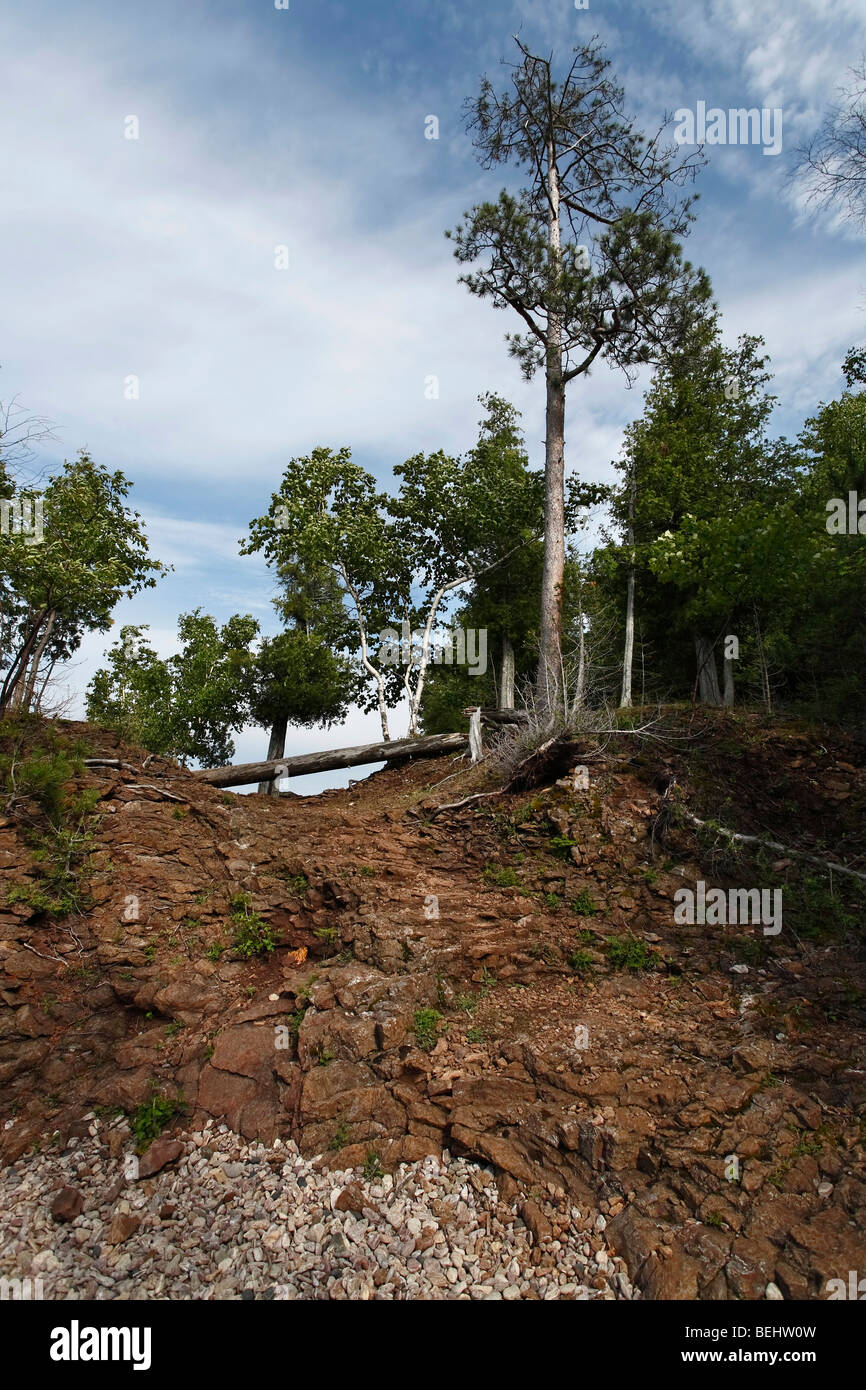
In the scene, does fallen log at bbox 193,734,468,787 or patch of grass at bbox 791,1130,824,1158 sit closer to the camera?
patch of grass at bbox 791,1130,824,1158

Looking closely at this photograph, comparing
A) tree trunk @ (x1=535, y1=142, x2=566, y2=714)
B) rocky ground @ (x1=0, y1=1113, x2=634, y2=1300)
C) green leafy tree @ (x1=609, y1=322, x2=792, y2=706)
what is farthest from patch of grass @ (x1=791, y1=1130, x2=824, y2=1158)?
green leafy tree @ (x1=609, y1=322, x2=792, y2=706)

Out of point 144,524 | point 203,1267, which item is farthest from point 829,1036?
point 144,524

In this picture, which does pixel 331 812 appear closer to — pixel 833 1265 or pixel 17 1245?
pixel 17 1245

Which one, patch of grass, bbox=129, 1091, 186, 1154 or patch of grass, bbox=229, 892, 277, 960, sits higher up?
patch of grass, bbox=229, 892, 277, 960

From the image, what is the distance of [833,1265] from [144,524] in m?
21.4

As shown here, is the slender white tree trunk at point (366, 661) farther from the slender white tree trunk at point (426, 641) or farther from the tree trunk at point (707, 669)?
the tree trunk at point (707, 669)

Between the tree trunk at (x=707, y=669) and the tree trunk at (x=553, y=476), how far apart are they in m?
7.69

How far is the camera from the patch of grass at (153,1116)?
5.43 m

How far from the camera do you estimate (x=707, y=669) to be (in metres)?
19.1

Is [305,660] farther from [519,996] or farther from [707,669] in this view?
[519,996]

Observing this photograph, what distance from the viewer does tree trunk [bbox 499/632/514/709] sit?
1923 centimetres

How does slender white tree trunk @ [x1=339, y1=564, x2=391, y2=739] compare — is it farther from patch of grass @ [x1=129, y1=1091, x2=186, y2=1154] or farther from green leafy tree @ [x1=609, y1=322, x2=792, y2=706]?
patch of grass @ [x1=129, y1=1091, x2=186, y2=1154]

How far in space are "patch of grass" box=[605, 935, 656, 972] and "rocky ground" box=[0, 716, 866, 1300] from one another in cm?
2

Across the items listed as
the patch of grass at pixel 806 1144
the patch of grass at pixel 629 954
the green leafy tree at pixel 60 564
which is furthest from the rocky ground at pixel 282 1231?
the green leafy tree at pixel 60 564
